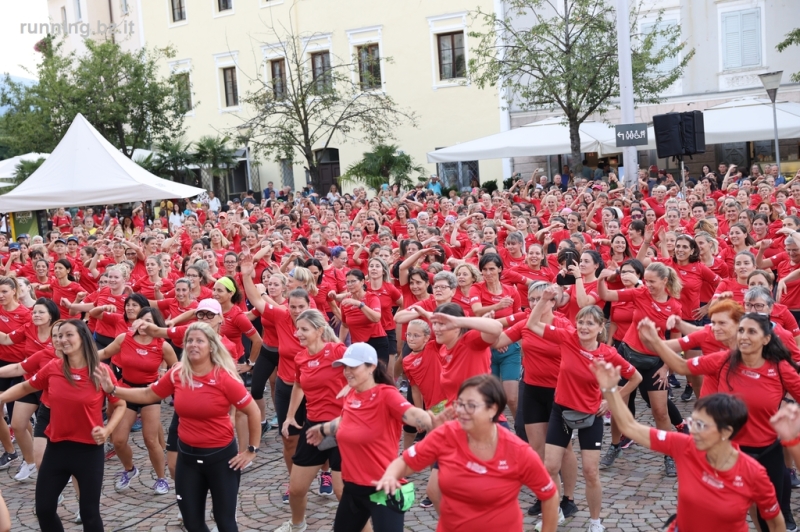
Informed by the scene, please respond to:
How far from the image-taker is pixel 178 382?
5988 millimetres

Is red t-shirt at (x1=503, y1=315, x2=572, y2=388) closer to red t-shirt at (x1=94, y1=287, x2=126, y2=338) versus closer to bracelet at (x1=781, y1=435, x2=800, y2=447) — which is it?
bracelet at (x1=781, y1=435, x2=800, y2=447)

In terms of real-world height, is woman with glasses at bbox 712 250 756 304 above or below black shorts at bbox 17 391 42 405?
above

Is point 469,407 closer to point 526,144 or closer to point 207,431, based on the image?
point 207,431

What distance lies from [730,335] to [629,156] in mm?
12913

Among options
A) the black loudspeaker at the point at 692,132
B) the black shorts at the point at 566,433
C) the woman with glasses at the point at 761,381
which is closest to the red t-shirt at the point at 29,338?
the black shorts at the point at 566,433

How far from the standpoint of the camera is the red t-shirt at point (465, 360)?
6.34 m

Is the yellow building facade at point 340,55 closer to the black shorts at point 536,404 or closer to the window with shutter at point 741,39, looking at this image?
the window with shutter at point 741,39

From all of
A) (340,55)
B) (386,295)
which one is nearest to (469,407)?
(386,295)

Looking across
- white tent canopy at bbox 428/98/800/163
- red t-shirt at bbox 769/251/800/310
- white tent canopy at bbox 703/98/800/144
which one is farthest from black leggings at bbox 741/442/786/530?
white tent canopy at bbox 428/98/800/163

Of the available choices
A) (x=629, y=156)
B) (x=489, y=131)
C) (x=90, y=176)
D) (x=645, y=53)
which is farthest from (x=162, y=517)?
(x=489, y=131)

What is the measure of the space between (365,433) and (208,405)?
1.12 m

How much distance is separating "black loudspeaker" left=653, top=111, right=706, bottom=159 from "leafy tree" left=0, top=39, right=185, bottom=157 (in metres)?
20.3

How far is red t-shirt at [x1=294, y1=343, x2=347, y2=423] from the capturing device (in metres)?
6.55

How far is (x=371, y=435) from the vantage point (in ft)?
18.0
